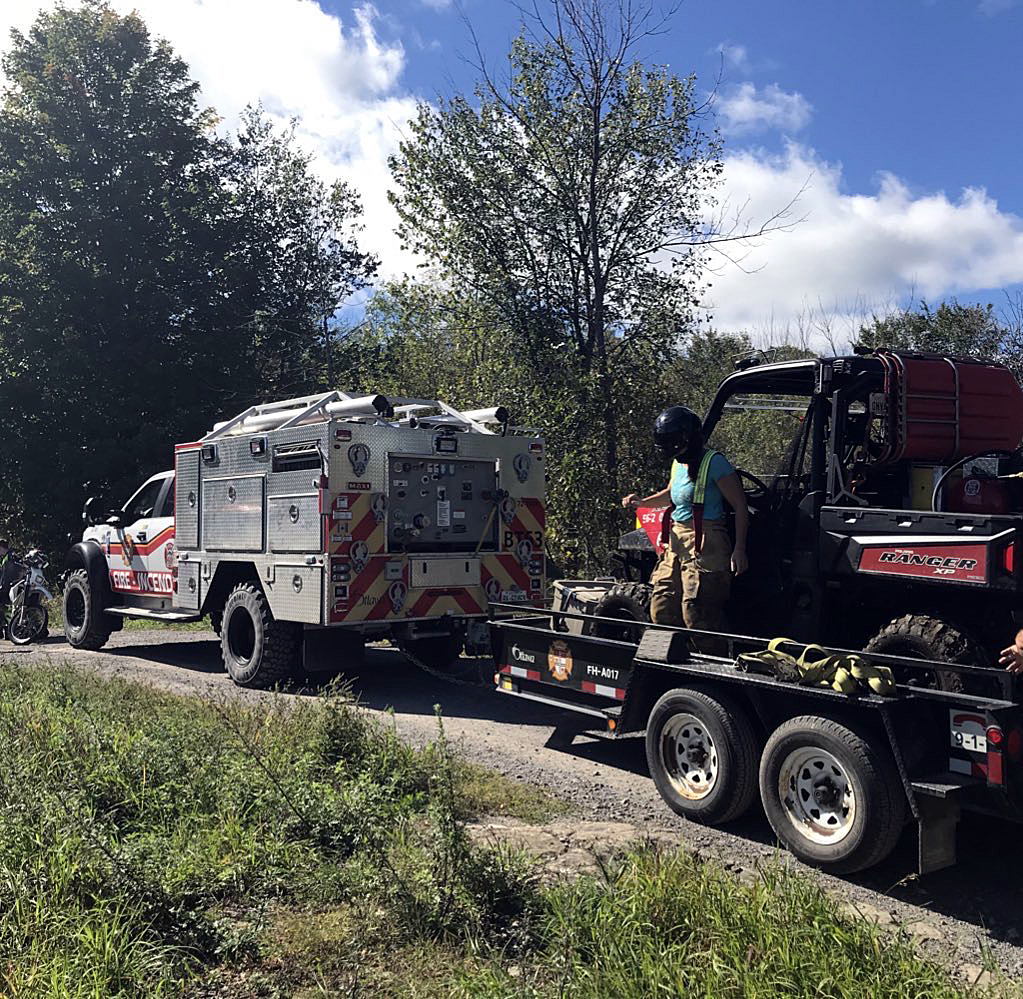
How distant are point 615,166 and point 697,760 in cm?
1007

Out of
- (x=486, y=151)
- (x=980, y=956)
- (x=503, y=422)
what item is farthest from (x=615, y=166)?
(x=980, y=956)

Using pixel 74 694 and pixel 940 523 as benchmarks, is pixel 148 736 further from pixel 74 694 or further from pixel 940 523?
pixel 940 523

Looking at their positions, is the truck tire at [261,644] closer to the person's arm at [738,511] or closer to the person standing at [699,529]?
the person standing at [699,529]

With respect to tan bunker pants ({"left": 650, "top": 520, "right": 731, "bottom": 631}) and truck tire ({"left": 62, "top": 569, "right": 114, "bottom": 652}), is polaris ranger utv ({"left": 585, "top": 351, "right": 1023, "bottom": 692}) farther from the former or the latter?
truck tire ({"left": 62, "top": 569, "right": 114, "bottom": 652})

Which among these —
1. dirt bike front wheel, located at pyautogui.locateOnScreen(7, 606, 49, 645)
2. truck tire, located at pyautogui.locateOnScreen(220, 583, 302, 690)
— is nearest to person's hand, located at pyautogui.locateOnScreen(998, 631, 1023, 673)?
truck tire, located at pyautogui.locateOnScreen(220, 583, 302, 690)

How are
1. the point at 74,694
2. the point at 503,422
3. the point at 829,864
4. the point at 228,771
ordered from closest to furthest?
the point at 829,864 → the point at 228,771 → the point at 74,694 → the point at 503,422

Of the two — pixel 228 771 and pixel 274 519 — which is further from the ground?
pixel 274 519

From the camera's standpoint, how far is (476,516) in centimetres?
1030

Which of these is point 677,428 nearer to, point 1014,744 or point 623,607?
point 623,607

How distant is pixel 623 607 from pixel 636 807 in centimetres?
191

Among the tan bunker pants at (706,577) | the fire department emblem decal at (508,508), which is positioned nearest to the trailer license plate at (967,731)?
the tan bunker pants at (706,577)

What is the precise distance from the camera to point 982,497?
18.8 ft

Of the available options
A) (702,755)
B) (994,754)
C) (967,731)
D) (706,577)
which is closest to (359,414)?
(706,577)

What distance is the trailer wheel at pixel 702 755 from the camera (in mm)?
5438
